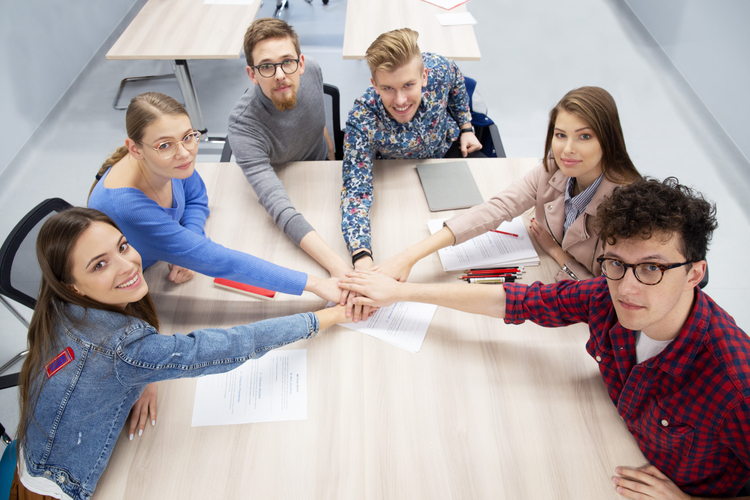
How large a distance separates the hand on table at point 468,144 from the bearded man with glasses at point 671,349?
1.09 m

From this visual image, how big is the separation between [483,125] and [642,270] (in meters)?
1.39

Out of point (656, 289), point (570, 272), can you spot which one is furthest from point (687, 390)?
point (570, 272)

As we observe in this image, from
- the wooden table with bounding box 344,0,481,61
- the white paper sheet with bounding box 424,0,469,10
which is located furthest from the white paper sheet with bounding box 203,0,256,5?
the white paper sheet with bounding box 424,0,469,10

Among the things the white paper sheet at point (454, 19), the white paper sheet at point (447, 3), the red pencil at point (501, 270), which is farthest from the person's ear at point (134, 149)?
the white paper sheet at point (447, 3)

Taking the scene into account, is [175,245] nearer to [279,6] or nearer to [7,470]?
[7,470]

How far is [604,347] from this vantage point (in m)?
1.27

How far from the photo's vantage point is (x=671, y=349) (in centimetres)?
108

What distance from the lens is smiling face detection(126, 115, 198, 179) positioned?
146 centimetres

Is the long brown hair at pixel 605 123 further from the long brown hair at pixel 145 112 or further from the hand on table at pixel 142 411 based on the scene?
the hand on table at pixel 142 411

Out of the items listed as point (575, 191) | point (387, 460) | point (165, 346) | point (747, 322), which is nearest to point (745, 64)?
point (747, 322)

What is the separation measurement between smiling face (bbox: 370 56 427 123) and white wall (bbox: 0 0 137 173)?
273cm

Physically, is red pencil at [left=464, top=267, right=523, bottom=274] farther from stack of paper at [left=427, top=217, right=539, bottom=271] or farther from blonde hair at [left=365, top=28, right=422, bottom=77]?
blonde hair at [left=365, top=28, right=422, bottom=77]

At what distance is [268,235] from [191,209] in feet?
0.95

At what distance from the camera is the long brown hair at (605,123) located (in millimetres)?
1376
